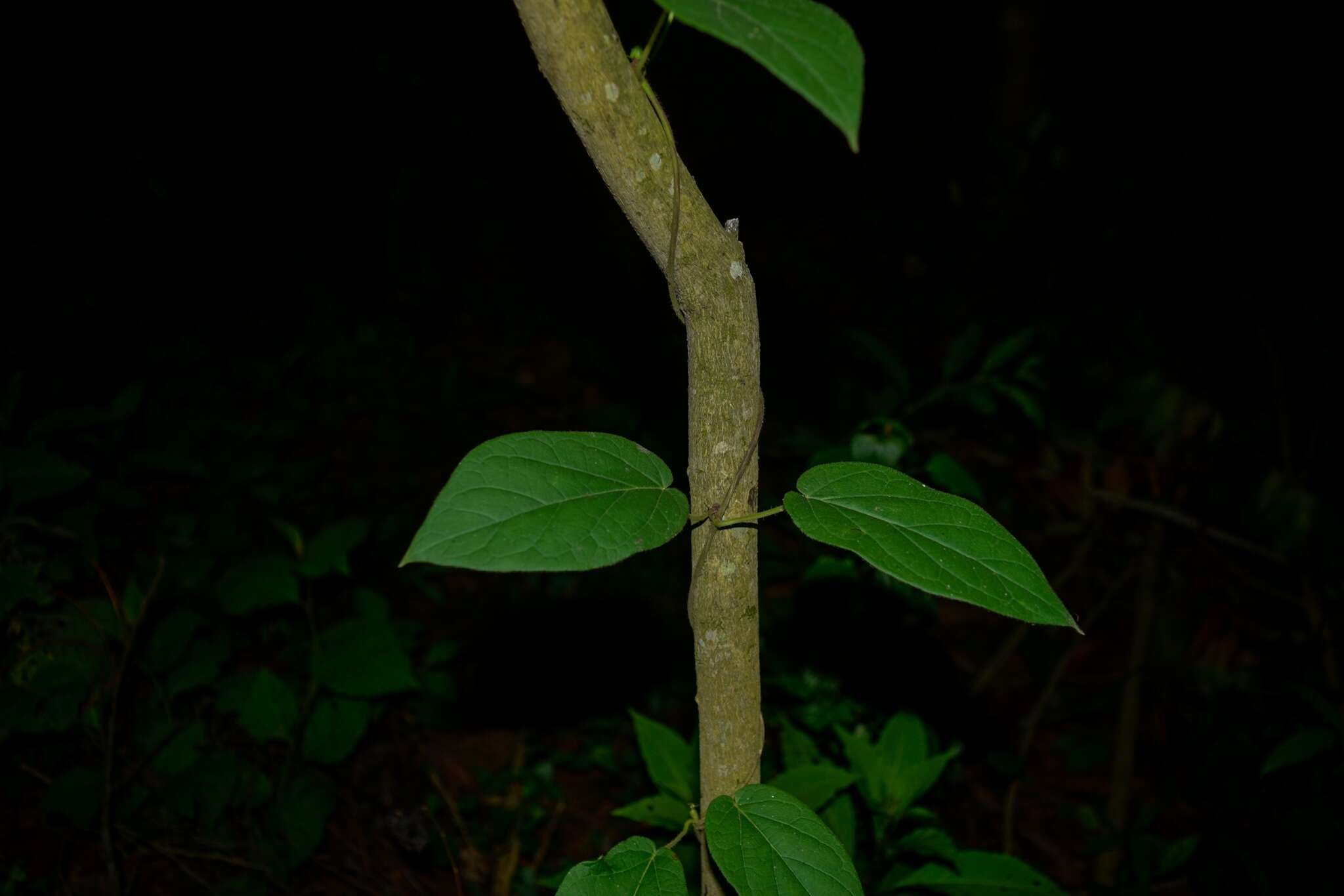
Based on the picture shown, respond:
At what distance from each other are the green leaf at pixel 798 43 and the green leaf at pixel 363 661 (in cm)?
188

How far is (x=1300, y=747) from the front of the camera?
83.3 inches

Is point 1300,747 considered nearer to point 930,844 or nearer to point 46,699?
point 930,844

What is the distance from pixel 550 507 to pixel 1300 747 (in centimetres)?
214

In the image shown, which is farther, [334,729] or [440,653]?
[440,653]

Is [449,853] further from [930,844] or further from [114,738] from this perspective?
[114,738]

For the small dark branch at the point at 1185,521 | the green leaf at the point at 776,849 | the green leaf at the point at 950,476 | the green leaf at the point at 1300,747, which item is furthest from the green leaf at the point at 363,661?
the small dark branch at the point at 1185,521

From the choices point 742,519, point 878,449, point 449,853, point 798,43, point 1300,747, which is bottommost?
point 449,853

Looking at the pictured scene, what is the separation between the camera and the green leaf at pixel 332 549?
8.00ft

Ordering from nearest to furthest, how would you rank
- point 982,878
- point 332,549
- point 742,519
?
point 742,519
point 982,878
point 332,549

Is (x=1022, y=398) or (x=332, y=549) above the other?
(x=1022, y=398)

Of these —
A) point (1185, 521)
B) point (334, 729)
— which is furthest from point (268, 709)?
point (1185, 521)

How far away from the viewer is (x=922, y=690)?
237 centimetres

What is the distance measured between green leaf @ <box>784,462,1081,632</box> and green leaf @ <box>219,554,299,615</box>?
184 cm

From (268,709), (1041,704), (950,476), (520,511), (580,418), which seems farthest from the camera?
(580,418)
